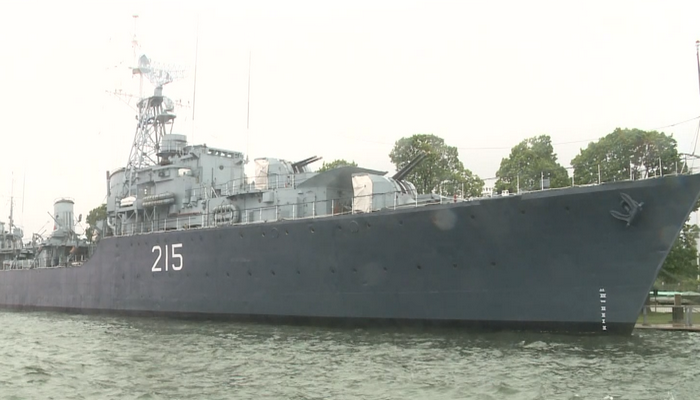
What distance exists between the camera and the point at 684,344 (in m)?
15.4

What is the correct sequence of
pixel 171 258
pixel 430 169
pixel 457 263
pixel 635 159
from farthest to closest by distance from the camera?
pixel 430 169
pixel 635 159
pixel 171 258
pixel 457 263

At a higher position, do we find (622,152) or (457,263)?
(622,152)

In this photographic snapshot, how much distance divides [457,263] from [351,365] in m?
4.78

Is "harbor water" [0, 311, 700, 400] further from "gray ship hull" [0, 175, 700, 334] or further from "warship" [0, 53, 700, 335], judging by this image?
"warship" [0, 53, 700, 335]

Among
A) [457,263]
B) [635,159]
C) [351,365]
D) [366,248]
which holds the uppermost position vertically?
[635,159]

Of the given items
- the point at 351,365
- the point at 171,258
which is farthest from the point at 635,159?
the point at 351,365

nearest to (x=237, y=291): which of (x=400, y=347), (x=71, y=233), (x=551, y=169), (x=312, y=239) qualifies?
(x=312, y=239)

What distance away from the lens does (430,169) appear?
39.1 metres

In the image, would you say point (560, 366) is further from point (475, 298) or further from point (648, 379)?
A: point (475, 298)

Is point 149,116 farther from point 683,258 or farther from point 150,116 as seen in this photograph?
point 683,258

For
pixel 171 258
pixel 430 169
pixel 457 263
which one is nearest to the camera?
pixel 457 263

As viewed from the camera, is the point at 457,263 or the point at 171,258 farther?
the point at 171,258

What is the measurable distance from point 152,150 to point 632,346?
70.8ft

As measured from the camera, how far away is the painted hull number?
2233cm
